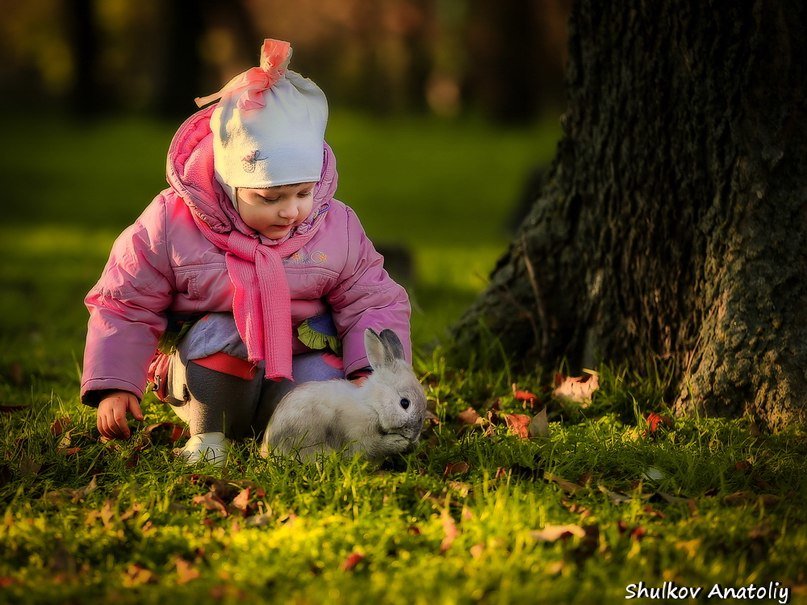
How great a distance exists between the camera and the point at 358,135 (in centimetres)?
2189

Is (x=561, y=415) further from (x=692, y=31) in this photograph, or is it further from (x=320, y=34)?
(x=320, y=34)

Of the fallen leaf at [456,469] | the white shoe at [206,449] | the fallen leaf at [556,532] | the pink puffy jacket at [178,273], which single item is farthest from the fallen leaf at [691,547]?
the white shoe at [206,449]

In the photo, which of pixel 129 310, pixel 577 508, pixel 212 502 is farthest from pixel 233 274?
pixel 577 508

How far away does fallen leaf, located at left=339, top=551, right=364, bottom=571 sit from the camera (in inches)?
101

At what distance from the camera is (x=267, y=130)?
317 cm

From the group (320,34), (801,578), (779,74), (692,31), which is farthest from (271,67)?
(320,34)

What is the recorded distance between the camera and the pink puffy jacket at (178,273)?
3.36m

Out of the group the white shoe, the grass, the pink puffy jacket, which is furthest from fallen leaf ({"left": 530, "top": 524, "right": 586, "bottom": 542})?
the white shoe

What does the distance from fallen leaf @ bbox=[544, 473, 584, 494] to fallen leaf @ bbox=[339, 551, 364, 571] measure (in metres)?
0.79

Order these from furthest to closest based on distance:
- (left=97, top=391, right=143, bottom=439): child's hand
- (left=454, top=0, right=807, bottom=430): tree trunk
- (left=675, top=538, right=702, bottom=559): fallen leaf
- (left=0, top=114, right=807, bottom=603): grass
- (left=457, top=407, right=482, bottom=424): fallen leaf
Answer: (left=457, top=407, right=482, bottom=424): fallen leaf < (left=454, top=0, right=807, bottom=430): tree trunk < (left=97, top=391, right=143, bottom=439): child's hand < (left=675, top=538, right=702, bottom=559): fallen leaf < (left=0, top=114, right=807, bottom=603): grass

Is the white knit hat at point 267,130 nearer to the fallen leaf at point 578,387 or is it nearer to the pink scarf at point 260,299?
the pink scarf at point 260,299

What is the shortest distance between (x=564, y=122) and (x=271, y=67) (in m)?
1.59

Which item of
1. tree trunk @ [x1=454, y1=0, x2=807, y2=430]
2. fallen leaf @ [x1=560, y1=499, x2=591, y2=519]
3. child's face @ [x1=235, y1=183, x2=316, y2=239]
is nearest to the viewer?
fallen leaf @ [x1=560, y1=499, x2=591, y2=519]

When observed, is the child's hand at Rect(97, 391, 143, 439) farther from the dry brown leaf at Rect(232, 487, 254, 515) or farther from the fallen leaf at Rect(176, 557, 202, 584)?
the fallen leaf at Rect(176, 557, 202, 584)
